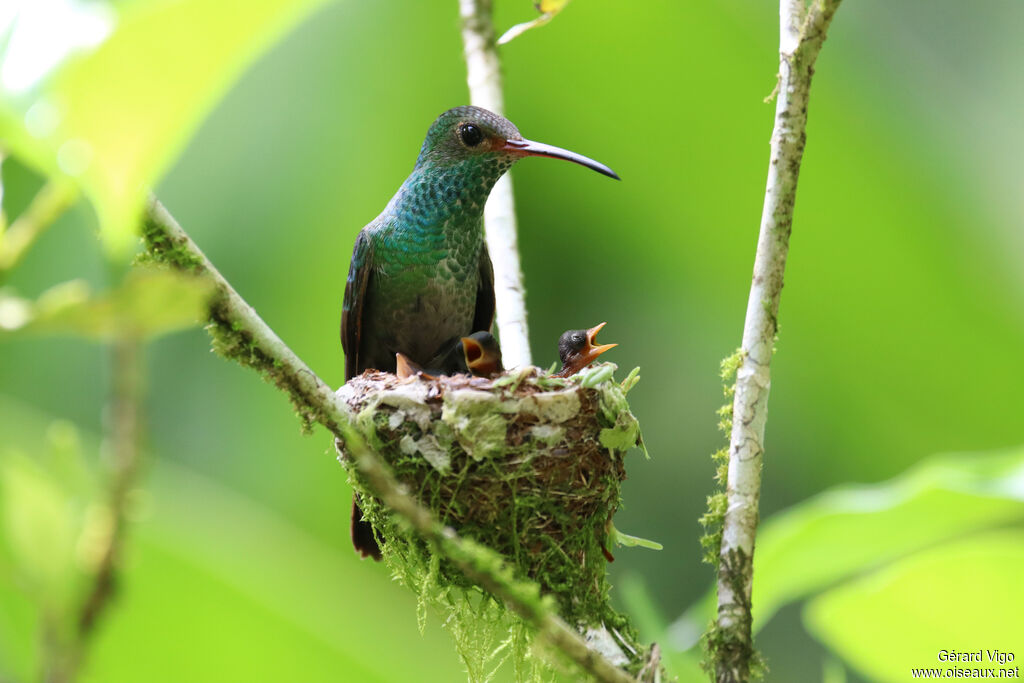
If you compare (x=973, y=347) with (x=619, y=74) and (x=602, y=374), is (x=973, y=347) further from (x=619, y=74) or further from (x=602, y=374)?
(x=602, y=374)

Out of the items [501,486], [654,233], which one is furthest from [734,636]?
[654,233]

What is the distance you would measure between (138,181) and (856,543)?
1.12 meters

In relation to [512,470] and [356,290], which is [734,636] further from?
[356,290]

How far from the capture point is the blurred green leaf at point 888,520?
117 cm

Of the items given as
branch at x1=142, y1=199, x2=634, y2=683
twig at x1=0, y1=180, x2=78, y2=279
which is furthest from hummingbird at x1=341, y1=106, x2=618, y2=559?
twig at x1=0, y1=180, x2=78, y2=279

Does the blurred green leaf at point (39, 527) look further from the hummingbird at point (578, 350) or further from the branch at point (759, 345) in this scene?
the hummingbird at point (578, 350)

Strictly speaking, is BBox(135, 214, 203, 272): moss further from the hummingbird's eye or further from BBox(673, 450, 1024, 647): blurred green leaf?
the hummingbird's eye

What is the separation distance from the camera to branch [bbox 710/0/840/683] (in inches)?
65.5

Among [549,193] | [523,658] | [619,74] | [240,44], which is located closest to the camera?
[240,44]

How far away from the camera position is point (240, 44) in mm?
573

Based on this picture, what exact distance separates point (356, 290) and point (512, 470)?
905 mm

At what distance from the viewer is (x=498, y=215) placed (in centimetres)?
264

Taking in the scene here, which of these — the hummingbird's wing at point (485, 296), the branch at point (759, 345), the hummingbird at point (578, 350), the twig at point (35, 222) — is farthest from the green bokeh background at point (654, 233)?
the twig at point (35, 222)

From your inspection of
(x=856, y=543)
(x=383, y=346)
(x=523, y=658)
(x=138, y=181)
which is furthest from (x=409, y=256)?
(x=138, y=181)
